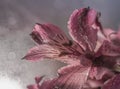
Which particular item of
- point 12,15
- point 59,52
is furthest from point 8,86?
point 59,52

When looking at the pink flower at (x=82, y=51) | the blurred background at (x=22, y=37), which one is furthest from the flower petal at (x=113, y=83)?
the blurred background at (x=22, y=37)

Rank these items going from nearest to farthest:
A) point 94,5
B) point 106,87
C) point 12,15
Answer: point 106,87 < point 94,5 < point 12,15

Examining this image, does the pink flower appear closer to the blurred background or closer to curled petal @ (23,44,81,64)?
curled petal @ (23,44,81,64)

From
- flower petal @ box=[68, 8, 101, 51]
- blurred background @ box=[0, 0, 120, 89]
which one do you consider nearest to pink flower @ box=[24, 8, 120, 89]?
flower petal @ box=[68, 8, 101, 51]

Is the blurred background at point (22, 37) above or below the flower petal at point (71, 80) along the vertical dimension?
above

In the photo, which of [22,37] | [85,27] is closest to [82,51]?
[85,27]

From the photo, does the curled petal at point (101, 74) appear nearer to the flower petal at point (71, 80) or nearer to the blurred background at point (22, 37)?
the flower petal at point (71, 80)

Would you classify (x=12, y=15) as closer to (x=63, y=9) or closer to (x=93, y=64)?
(x=63, y=9)
